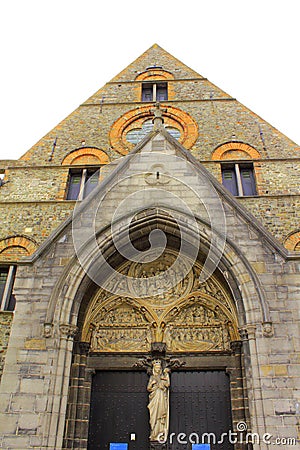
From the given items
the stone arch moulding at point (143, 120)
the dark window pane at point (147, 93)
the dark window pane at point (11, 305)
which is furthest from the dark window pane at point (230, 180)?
the dark window pane at point (11, 305)

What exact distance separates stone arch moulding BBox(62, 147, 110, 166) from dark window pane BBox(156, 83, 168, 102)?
3638 mm

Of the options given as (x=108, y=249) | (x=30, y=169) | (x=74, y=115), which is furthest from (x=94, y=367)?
(x=74, y=115)

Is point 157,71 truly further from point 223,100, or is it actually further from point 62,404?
point 62,404

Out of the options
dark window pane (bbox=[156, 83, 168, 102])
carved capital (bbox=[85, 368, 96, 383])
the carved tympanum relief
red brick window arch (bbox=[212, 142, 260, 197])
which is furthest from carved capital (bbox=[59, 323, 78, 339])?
dark window pane (bbox=[156, 83, 168, 102])

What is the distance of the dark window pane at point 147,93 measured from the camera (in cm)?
1443

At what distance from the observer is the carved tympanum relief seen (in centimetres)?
831

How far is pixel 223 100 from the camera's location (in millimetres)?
13672

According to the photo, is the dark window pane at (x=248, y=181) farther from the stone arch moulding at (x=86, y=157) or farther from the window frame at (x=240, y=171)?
the stone arch moulding at (x=86, y=157)

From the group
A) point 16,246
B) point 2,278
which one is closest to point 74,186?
point 16,246

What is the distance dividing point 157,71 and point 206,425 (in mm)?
12566

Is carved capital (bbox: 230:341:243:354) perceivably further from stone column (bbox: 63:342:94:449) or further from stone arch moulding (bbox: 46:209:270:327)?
stone column (bbox: 63:342:94:449)

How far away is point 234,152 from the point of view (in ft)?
39.6

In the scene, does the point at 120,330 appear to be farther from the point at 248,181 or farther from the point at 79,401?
the point at 248,181

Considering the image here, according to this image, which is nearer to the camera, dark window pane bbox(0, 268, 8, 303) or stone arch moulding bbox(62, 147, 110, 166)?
dark window pane bbox(0, 268, 8, 303)
